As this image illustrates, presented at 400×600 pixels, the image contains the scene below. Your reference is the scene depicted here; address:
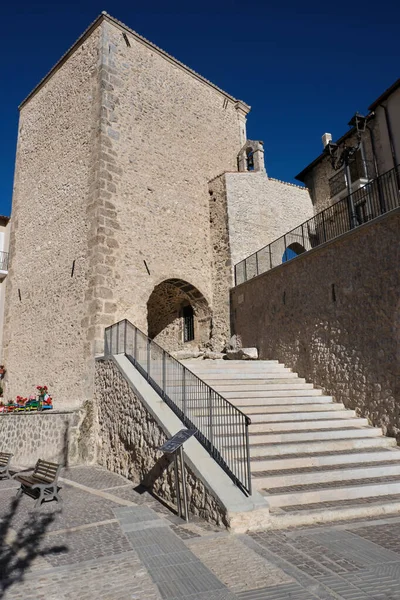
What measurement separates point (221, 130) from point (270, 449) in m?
14.0

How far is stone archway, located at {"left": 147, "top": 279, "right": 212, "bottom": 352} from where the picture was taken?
1451 centimetres

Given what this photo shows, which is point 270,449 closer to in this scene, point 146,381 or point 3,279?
point 146,381

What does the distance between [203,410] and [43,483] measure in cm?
269

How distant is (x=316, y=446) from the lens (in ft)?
21.8

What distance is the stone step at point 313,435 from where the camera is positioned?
6664 millimetres

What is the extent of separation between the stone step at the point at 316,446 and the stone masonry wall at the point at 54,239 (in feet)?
19.3

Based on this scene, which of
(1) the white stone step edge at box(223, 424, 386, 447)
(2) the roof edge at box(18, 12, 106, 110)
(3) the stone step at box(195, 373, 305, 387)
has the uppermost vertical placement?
(2) the roof edge at box(18, 12, 106, 110)

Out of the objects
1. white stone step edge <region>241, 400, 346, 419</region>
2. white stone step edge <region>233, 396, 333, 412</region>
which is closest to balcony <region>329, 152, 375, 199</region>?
white stone step edge <region>233, 396, 333, 412</region>

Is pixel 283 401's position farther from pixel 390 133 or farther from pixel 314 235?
pixel 390 133

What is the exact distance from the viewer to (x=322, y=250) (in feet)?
32.2

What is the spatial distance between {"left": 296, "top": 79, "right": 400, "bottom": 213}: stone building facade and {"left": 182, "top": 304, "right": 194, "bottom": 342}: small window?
7.10m

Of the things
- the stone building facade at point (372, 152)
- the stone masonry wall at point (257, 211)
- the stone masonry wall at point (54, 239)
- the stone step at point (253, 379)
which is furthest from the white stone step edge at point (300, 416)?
the stone building facade at point (372, 152)

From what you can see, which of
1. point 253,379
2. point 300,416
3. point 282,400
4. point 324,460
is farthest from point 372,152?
point 324,460

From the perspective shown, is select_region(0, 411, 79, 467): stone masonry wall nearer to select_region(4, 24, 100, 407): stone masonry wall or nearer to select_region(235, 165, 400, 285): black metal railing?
select_region(4, 24, 100, 407): stone masonry wall
